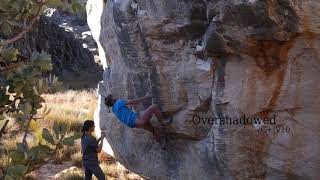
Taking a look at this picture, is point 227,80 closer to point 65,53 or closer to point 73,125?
point 73,125

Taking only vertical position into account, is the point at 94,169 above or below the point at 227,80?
below

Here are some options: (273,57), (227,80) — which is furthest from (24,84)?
(227,80)

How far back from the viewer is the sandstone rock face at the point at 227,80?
15.2 ft

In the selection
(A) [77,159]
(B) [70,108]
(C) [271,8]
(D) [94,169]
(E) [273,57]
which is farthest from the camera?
(B) [70,108]

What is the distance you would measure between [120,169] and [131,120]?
2.83m

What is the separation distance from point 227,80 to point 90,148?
2235 mm

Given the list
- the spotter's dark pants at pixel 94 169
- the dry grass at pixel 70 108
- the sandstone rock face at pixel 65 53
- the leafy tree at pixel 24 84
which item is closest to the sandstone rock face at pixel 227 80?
the spotter's dark pants at pixel 94 169

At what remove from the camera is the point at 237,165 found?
17.8 ft

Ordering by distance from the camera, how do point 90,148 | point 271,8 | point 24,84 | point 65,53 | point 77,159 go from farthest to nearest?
point 65,53, point 77,159, point 90,148, point 271,8, point 24,84

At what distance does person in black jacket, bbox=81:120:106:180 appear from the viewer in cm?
637

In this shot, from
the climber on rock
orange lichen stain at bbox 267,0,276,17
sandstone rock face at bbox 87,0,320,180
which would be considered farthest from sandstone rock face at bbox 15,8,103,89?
orange lichen stain at bbox 267,0,276,17

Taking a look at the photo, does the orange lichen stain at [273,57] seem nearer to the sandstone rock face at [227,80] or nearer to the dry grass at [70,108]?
the sandstone rock face at [227,80]

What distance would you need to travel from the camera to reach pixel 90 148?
6.46m

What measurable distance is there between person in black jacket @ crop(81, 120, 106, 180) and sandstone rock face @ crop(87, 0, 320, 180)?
681 mm
